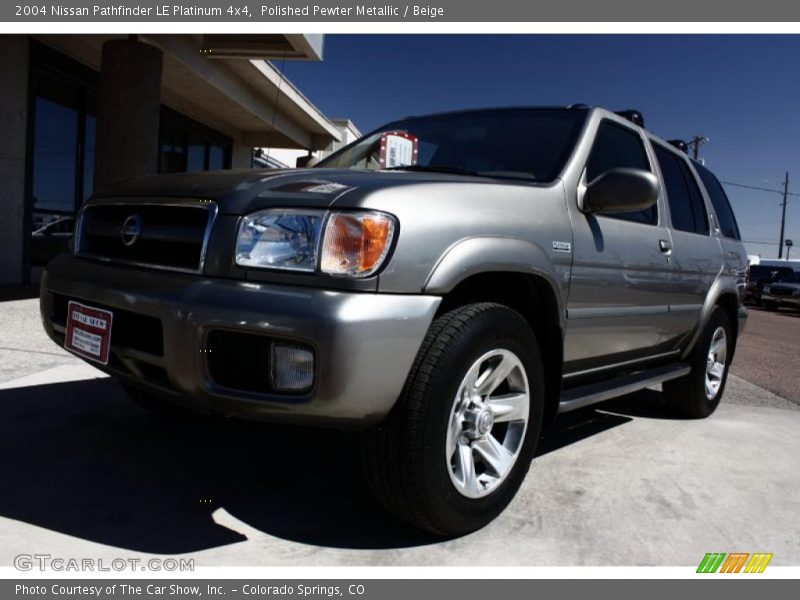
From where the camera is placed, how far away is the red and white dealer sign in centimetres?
234

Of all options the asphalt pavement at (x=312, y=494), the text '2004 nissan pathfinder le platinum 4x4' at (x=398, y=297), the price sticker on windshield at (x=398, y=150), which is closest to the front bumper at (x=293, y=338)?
the text '2004 nissan pathfinder le platinum 4x4' at (x=398, y=297)

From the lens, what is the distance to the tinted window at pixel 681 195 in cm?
395

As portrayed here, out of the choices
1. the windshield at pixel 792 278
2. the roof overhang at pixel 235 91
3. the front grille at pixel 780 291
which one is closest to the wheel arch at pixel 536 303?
the roof overhang at pixel 235 91

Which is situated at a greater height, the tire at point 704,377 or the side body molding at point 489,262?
the side body molding at point 489,262

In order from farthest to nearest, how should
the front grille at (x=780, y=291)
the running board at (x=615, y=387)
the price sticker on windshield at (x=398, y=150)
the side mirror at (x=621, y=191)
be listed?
the front grille at (x=780, y=291) → the price sticker on windshield at (x=398, y=150) → the running board at (x=615, y=387) → the side mirror at (x=621, y=191)

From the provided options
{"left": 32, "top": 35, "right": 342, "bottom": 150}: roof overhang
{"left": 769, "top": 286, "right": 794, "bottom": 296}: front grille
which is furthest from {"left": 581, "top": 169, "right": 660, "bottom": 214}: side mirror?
{"left": 769, "top": 286, "right": 794, "bottom": 296}: front grille

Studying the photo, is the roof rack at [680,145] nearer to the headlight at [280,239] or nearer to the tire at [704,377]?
the tire at [704,377]

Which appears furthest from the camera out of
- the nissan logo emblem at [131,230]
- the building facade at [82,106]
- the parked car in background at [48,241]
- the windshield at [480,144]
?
the parked car in background at [48,241]

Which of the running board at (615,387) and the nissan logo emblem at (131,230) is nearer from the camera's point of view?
the nissan logo emblem at (131,230)

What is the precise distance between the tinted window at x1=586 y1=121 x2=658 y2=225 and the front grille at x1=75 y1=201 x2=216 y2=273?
69.8 inches

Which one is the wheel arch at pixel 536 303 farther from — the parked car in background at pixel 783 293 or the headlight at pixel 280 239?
the parked car in background at pixel 783 293

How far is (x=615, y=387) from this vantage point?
3.22 m

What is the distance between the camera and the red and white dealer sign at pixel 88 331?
234 centimetres

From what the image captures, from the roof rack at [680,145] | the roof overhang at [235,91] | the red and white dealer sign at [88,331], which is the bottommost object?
the red and white dealer sign at [88,331]
